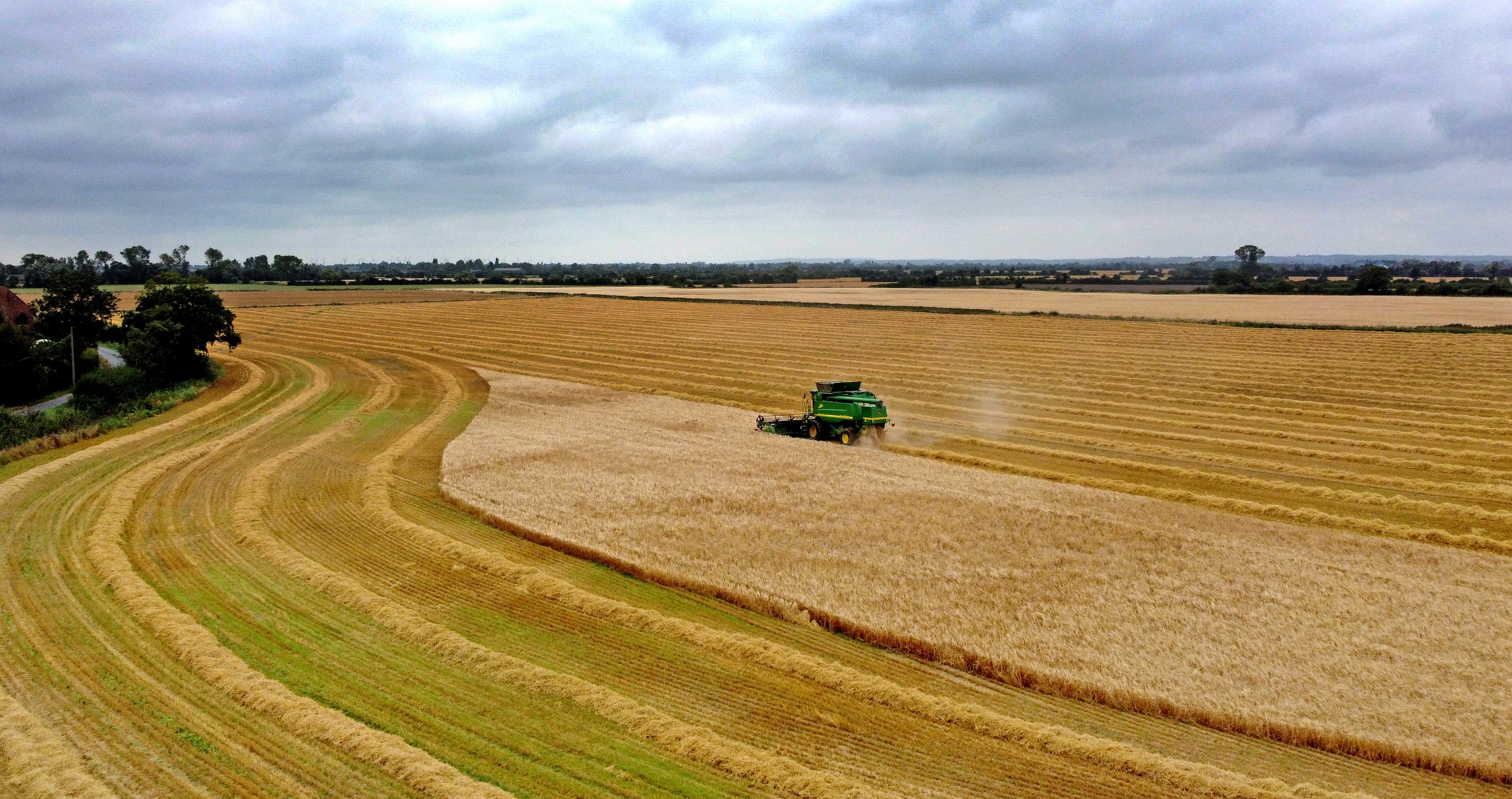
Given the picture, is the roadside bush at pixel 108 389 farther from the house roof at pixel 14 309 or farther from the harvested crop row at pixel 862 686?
the harvested crop row at pixel 862 686

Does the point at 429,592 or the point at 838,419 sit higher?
the point at 838,419

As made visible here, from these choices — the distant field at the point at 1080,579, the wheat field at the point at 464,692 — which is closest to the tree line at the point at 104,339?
the wheat field at the point at 464,692

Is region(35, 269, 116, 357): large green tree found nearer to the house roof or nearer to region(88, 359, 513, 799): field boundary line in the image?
the house roof

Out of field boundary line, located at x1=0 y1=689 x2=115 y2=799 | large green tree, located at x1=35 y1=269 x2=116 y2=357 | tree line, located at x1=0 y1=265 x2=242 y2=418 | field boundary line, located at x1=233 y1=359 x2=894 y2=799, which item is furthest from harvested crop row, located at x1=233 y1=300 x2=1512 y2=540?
field boundary line, located at x1=0 y1=689 x2=115 y2=799

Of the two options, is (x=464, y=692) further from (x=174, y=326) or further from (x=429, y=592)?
(x=174, y=326)

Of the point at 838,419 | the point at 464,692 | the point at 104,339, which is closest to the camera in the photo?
the point at 464,692

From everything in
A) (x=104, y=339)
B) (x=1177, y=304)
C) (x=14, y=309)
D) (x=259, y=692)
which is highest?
(x=1177, y=304)

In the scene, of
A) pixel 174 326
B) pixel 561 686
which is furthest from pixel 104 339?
pixel 561 686
